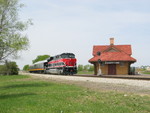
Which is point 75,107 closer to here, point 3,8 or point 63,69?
point 3,8

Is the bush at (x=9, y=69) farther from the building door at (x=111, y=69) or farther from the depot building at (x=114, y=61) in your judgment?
the building door at (x=111, y=69)

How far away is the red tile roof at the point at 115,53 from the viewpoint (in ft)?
153

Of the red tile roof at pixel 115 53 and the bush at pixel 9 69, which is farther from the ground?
the red tile roof at pixel 115 53

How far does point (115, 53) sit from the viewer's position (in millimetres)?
49812

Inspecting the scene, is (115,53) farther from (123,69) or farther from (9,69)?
(9,69)

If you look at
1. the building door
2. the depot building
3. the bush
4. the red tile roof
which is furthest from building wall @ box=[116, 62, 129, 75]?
the bush

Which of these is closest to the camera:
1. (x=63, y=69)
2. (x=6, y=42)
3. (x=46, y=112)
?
(x=46, y=112)

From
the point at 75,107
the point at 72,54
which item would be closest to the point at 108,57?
the point at 72,54

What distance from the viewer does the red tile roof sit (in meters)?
46.8

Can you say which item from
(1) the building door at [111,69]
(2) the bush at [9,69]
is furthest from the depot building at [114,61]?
(2) the bush at [9,69]

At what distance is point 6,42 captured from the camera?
15.5m

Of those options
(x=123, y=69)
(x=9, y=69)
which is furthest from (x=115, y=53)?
(x=9, y=69)

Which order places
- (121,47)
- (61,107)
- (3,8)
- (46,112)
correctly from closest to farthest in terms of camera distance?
(46,112)
(61,107)
(3,8)
(121,47)

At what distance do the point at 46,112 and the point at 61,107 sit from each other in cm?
101
